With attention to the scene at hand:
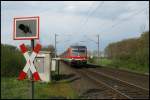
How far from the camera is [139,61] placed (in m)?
62.1

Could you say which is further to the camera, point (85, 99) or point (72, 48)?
point (72, 48)

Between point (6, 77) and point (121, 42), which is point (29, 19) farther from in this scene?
point (121, 42)

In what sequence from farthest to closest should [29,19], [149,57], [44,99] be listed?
[149,57], [44,99], [29,19]

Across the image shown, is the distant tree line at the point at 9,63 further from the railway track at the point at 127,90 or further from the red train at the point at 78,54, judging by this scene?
the red train at the point at 78,54

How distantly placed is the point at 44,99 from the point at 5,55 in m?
14.6

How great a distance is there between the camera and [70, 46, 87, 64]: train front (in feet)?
198

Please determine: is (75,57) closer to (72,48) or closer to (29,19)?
(72,48)

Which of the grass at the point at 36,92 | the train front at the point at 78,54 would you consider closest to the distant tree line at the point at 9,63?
the grass at the point at 36,92

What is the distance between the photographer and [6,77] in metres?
28.3

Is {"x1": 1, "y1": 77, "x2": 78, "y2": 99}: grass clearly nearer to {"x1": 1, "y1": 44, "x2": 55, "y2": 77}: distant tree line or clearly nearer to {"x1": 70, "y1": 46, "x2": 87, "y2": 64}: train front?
{"x1": 1, "y1": 44, "x2": 55, "y2": 77}: distant tree line

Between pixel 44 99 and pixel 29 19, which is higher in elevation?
pixel 29 19

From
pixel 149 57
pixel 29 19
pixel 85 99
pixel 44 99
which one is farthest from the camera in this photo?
pixel 149 57

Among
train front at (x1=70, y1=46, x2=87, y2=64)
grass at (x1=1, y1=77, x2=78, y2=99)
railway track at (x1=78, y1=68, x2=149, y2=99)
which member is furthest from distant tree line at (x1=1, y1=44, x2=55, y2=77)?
train front at (x1=70, y1=46, x2=87, y2=64)

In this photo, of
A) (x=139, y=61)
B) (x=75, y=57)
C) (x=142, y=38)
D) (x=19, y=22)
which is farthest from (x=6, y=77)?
(x=142, y=38)
